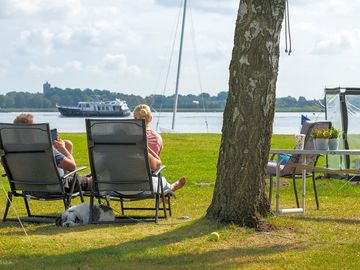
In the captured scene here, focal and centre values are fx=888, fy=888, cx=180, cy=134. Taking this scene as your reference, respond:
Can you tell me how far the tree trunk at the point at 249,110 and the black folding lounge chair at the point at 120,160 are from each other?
3.18 ft

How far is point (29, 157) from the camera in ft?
26.2

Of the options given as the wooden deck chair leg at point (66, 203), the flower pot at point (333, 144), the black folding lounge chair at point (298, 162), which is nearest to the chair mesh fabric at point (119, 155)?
the wooden deck chair leg at point (66, 203)

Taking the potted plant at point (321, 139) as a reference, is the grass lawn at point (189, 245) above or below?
below

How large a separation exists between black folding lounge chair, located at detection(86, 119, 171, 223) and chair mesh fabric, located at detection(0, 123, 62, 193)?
0.39m

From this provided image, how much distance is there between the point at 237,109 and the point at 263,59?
1.43ft

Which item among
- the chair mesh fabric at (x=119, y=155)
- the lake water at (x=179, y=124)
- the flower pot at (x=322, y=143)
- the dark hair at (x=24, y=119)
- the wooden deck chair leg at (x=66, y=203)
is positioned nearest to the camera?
the chair mesh fabric at (x=119, y=155)

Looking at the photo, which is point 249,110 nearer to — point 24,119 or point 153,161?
point 153,161

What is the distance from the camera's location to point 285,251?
20.4 ft

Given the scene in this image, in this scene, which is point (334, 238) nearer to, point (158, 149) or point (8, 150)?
point (158, 149)

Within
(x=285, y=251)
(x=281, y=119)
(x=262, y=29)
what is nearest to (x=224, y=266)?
(x=285, y=251)

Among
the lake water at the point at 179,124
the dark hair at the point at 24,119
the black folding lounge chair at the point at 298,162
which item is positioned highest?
the dark hair at the point at 24,119

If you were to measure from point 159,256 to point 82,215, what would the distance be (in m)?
1.89

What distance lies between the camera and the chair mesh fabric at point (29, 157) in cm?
788

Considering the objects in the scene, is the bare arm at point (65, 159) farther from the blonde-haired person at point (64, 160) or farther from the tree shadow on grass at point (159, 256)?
the tree shadow on grass at point (159, 256)
